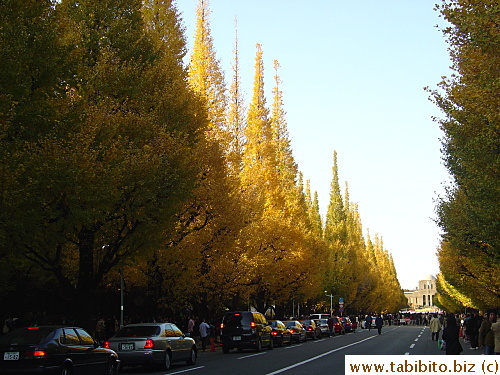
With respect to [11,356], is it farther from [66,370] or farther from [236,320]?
→ [236,320]

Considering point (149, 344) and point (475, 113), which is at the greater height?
point (475, 113)

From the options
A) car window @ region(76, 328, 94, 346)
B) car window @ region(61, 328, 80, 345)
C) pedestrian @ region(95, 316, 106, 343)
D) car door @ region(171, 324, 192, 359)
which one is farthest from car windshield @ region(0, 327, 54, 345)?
pedestrian @ region(95, 316, 106, 343)

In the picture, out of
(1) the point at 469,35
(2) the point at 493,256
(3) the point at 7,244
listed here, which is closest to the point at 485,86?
(1) the point at 469,35

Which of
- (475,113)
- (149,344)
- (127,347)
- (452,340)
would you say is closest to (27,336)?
(127,347)

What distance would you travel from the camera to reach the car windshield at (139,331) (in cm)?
1941

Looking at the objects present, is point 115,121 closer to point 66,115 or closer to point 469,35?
point 66,115

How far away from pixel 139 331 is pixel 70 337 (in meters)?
4.72

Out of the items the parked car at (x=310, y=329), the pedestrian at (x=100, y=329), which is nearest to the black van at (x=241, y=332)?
the pedestrian at (x=100, y=329)

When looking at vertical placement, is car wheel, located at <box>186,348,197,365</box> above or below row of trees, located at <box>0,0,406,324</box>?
below

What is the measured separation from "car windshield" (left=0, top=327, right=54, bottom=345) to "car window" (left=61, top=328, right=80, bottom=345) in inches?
15.9

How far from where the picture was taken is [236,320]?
28.8 m

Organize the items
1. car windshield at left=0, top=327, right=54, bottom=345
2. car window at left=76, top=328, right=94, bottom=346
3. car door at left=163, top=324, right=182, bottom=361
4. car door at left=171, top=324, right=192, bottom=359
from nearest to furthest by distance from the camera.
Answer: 1. car windshield at left=0, top=327, right=54, bottom=345
2. car window at left=76, top=328, right=94, bottom=346
3. car door at left=163, top=324, right=182, bottom=361
4. car door at left=171, top=324, right=192, bottom=359

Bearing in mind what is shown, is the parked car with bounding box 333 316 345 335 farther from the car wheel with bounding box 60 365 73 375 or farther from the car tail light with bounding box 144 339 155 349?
the car wheel with bounding box 60 365 73 375

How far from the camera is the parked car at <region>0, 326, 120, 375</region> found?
13.6m
